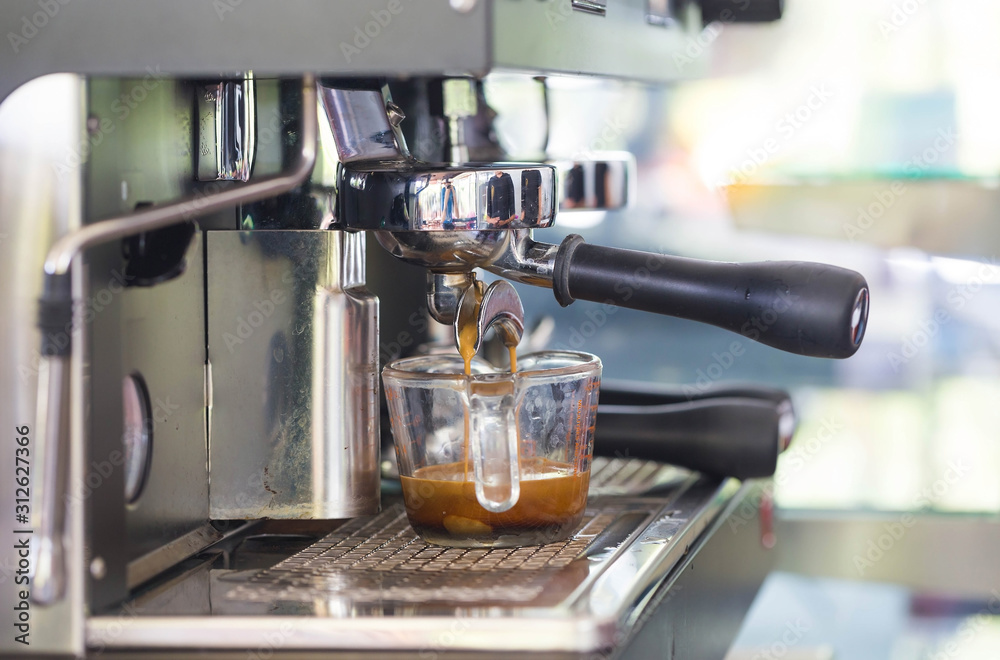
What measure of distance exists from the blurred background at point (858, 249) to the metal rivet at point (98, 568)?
547mm

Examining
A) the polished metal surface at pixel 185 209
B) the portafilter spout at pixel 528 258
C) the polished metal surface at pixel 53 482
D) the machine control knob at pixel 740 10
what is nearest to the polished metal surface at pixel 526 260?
the portafilter spout at pixel 528 258

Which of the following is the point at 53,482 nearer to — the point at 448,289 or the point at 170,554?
the point at 170,554

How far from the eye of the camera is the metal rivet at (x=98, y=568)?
491mm

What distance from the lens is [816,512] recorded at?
1080mm

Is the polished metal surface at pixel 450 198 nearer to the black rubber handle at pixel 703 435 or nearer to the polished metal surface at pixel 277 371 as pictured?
the polished metal surface at pixel 277 371

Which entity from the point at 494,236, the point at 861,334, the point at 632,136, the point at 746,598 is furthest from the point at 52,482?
the point at 632,136

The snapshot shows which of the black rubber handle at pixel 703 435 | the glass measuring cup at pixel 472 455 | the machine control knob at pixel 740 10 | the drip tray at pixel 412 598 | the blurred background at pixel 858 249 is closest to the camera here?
the drip tray at pixel 412 598

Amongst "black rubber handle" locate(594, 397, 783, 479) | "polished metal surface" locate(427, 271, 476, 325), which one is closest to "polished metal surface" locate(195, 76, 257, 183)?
"polished metal surface" locate(427, 271, 476, 325)

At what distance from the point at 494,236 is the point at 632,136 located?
1.81ft

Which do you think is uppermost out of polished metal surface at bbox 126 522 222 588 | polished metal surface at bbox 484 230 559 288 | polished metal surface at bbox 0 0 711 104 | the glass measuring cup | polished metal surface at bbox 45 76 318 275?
polished metal surface at bbox 0 0 711 104

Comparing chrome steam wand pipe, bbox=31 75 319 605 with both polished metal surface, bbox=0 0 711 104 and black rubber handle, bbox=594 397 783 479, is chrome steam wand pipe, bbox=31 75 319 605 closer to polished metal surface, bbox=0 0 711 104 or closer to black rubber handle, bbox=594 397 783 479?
polished metal surface, bbox=0 0 711 104

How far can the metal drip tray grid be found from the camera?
0.51 meters

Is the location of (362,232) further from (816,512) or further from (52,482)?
(816,512)

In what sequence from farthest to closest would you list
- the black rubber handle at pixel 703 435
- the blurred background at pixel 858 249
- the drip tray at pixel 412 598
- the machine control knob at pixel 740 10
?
the blurred background at pixel 858 249, the machine control knob at pixel 740 10, the black rubber handle at pixel 703 435, the drip tray at pixel 412 598
